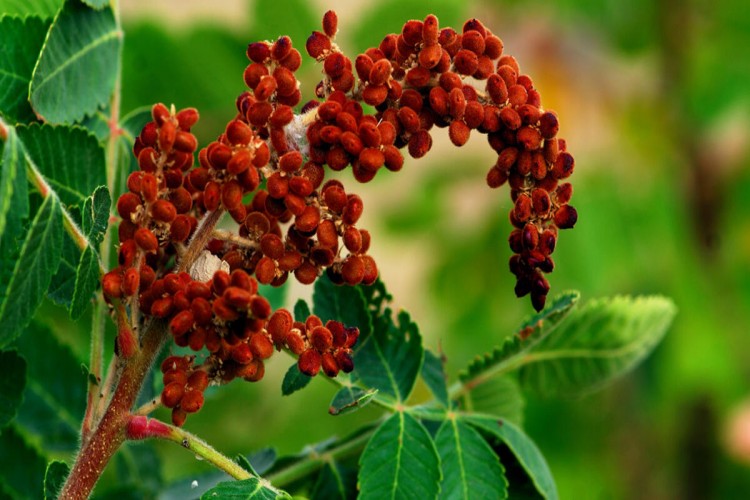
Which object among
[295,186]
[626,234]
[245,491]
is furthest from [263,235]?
[626,234]

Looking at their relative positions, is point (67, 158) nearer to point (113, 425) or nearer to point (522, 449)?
point (113, 425)

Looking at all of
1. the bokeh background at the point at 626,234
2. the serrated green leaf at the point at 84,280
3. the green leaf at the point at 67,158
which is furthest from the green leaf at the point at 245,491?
the bokeh background at the point at 626,234

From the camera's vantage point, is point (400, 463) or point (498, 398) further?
point (498, 398)

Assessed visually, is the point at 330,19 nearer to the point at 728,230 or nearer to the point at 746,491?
the point at 728,230

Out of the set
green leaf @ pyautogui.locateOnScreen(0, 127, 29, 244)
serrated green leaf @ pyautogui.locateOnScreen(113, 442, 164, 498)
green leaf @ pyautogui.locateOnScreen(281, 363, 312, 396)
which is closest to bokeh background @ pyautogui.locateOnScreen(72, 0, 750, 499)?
serrated green leaf @ pyautogui.locateOnScreen(113, 442, 164, 498)

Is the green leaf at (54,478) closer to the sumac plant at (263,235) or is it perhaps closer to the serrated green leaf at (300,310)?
the sumac plant at (263,235)

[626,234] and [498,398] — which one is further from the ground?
[626,234]

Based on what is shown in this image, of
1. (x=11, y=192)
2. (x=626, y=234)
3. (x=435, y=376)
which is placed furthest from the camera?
(x=626, y=234)

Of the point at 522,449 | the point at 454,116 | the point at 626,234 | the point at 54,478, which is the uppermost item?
the point at 626,234
